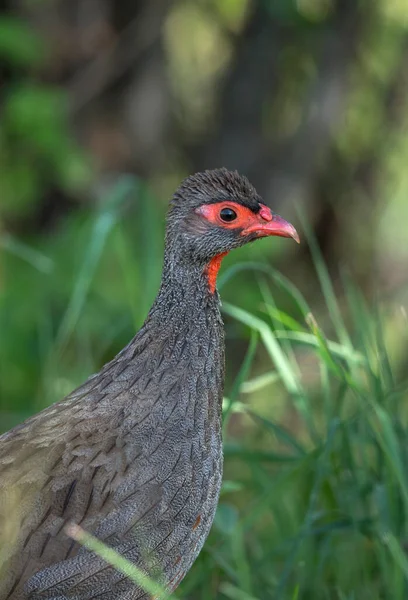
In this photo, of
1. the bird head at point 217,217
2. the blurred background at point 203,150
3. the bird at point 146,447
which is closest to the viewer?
the bird at point 146,447

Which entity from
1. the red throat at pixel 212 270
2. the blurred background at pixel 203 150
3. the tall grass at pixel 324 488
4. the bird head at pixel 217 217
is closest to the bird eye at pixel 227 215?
the bird head at pixel 217 217

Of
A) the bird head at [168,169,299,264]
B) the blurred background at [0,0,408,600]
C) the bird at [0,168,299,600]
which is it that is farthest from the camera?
the blurred background at [0,0,408,600]

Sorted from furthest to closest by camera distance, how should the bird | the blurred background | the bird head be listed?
the blurred background → the bird head → the bird

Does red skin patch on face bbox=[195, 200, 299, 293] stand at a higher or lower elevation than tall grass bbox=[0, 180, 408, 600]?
higher

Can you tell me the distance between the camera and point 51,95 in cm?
635

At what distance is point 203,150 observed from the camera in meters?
8.20

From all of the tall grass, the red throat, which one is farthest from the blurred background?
the red throat

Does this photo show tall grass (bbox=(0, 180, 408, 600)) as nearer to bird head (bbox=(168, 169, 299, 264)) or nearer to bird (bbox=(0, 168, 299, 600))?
bird (bbox=(0, 168, 299, 600))

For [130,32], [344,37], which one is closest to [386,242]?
[344,37]

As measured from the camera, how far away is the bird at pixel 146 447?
2.85m

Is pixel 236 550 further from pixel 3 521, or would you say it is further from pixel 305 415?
pixel 305 415

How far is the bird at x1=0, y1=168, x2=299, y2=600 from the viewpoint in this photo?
2846mm

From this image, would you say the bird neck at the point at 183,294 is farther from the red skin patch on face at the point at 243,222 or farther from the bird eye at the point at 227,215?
the bird eye at the point at 227,215

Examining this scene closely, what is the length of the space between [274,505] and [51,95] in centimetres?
350
